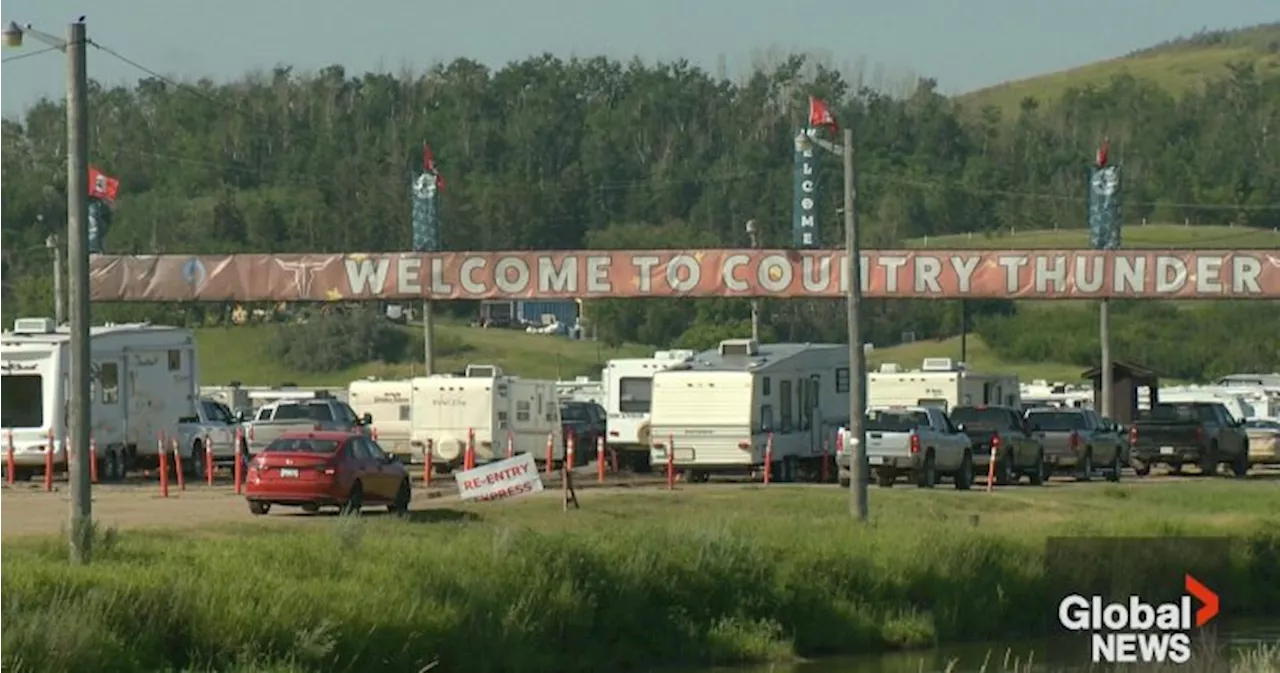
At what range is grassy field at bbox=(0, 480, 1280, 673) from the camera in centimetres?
2255

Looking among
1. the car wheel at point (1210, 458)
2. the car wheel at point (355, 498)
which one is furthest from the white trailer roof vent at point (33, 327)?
the car wheel at point (1210, 458)

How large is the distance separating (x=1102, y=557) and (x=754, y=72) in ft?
473

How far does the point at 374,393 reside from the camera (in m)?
54.8

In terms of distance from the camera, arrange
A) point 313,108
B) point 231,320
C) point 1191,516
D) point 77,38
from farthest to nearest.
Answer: point 313,108 → point 231,320 → point 1191,516 → point 77,38

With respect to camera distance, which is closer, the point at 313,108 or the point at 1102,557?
the point at 1102,557

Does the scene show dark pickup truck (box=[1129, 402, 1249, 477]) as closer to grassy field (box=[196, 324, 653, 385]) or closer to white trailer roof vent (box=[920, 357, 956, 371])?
white trailer roof vent (box=[920, 357, 956, 371])

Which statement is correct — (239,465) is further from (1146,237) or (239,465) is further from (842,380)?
(1146,237)

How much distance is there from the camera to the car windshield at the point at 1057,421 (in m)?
53.5

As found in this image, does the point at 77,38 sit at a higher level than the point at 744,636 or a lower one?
higher

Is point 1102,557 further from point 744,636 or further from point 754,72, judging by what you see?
point 754,72

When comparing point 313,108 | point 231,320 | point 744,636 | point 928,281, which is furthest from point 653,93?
point 744,636

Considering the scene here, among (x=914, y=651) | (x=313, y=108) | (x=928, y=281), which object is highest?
(x=313, y=108)

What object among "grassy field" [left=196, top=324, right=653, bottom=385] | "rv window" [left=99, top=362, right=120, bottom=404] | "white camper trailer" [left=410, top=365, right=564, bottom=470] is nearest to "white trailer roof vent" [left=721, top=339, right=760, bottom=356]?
"white camper trailer" [left=410, top=365, right=564, bottom=470]

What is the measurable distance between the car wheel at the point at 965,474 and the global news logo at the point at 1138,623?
12855 mm
